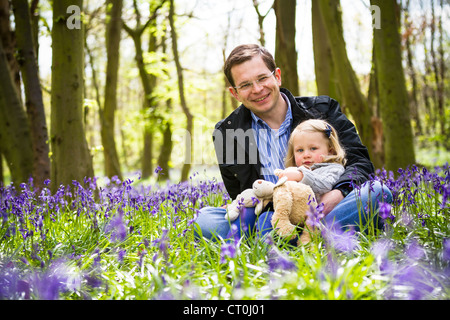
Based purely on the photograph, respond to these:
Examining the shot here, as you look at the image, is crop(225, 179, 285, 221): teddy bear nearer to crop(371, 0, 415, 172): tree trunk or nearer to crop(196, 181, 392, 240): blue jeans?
crop(196, 181, 392, 240): blue jeans

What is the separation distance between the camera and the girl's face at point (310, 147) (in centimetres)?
297

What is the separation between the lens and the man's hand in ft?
9.00

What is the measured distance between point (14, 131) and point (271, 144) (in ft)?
13.7

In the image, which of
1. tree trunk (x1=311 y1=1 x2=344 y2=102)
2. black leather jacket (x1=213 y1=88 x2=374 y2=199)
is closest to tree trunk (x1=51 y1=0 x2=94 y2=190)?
black leather jacket (x1=213 y1=88 x2=374 y2=199)

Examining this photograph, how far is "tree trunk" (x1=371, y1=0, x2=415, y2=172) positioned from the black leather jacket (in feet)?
7.20

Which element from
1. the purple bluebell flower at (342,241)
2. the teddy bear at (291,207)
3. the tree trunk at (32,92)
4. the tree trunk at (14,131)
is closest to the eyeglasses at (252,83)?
the teddy bear at (291,207)

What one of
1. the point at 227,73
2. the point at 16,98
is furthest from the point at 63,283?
the point at 16,98

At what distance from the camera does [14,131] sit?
576cm

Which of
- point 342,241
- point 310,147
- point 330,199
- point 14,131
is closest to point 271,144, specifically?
point 310,147

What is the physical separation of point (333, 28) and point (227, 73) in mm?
3049

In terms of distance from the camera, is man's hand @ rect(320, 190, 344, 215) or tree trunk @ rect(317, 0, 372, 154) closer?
man's hand @ rect(320, 190, 344, 215)

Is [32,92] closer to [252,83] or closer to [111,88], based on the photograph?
[252,83]
